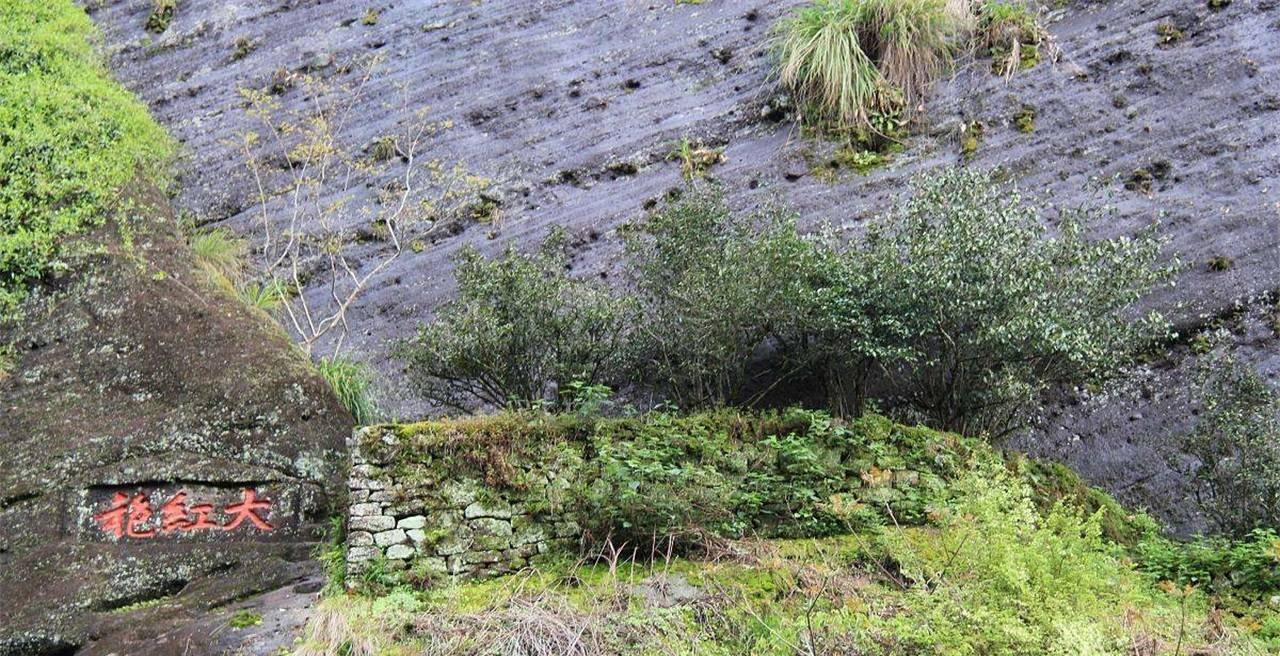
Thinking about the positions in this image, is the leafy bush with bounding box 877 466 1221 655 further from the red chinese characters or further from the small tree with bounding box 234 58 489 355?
the small tree with bounding box 234 58 489 355

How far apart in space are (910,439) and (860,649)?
212 centimetres

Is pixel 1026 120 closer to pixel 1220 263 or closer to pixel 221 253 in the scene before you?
pixel 1220 263

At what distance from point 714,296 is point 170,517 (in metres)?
3.72

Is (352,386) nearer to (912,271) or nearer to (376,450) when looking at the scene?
(376,450)

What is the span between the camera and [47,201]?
888cm

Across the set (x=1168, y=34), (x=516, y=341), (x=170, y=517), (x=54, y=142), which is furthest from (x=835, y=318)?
(x=54, y=142)

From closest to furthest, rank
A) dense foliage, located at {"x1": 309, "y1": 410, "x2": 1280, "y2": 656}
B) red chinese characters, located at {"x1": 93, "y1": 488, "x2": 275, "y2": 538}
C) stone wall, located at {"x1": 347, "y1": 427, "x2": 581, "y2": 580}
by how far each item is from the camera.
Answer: dense foliage, located at {"x1": 309, "y1": 410, "x2": 1280, "y2": 656} → stone wall, located at {"x1": 347, "y1": 427, "x2": 581, "y2": 580} → red chinese characters, located at {"x1": 93, "y1": 488, "x2": 275, "y2": 538}

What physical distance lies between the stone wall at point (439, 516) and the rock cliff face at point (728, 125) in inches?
100

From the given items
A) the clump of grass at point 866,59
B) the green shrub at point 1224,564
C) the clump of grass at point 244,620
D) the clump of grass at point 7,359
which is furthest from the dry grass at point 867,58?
the clump of grass at point 7,359

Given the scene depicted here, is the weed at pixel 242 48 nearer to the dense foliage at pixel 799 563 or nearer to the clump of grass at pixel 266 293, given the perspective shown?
the clump of grass at pixel 266 293

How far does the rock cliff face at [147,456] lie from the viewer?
247 inches

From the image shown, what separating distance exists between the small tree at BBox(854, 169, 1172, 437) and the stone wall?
2574 millimetres

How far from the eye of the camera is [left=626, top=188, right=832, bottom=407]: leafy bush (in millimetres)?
Result: 6988

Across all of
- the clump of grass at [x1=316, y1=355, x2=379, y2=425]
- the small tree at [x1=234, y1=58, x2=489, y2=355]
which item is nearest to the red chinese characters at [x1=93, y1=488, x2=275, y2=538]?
the clump of grass at [x1=316, y1=355, x2=379, y2=425]
